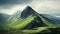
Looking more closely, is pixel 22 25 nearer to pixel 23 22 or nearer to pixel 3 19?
pixel 23 22

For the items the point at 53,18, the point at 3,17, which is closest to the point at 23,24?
the point at 3,17

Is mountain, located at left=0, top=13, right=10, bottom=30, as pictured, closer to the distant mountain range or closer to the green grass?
the distant mountain range

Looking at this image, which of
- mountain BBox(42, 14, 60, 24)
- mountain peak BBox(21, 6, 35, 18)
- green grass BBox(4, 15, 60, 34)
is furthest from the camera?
mountain peak BBox(21, 6, 35, 18)

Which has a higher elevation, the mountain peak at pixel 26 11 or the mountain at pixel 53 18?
the mountain peak at pixel 26 11

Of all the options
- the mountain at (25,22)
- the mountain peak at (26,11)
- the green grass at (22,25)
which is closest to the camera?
the green grass at (22,25)

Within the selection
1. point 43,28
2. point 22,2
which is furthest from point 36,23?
point 22,2

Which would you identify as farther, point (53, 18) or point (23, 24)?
point (23, 24)

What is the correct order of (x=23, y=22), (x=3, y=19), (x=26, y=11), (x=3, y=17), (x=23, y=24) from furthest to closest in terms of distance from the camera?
(x=26, y=11)
(x=23, y=24)
(x=3, y=17)
(x=23, y=22)
(x=3, y=19)

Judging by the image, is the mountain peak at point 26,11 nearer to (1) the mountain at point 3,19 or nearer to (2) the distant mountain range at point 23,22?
(2) the distant mountain range at point 23,22

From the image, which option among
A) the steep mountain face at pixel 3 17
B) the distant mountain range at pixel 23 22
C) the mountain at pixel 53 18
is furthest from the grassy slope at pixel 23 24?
the steep mountain face at pixel 3 17

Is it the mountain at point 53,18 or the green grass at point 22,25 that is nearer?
the mountain at point 53,18

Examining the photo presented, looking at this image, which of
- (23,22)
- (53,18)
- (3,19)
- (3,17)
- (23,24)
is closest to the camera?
(53,18)

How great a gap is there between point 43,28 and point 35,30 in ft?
1.58

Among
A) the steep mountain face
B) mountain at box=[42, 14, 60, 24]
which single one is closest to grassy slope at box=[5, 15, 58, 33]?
mountain at box=[42, 14, 60, 24]
